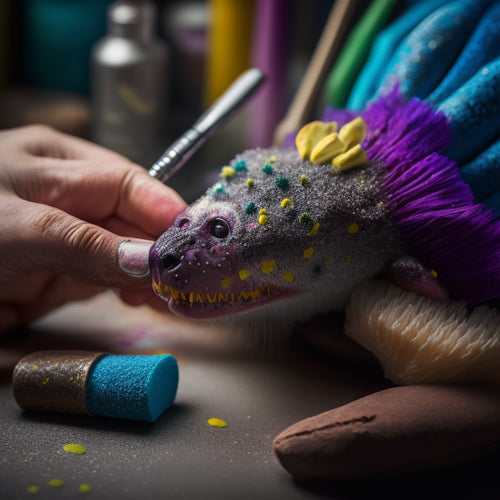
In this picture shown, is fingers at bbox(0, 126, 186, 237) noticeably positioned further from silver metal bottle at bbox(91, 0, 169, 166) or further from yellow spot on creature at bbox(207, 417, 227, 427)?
silver metal bottle at bbox(91, 0, 169, 166)

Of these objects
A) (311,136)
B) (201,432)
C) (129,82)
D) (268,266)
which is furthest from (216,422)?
(129,82)

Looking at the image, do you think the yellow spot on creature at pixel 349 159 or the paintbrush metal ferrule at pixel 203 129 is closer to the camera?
the yellow spot on creature at pixel 349 159

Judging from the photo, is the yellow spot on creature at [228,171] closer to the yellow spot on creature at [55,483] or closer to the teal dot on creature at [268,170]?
the teal dot on creature at [268,170]

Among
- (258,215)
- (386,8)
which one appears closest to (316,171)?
(258,215)

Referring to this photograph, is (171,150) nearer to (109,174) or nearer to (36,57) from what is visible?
(109,174)

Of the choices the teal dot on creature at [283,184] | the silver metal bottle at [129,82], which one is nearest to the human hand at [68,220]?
the teal dot on creature at [283,184]
